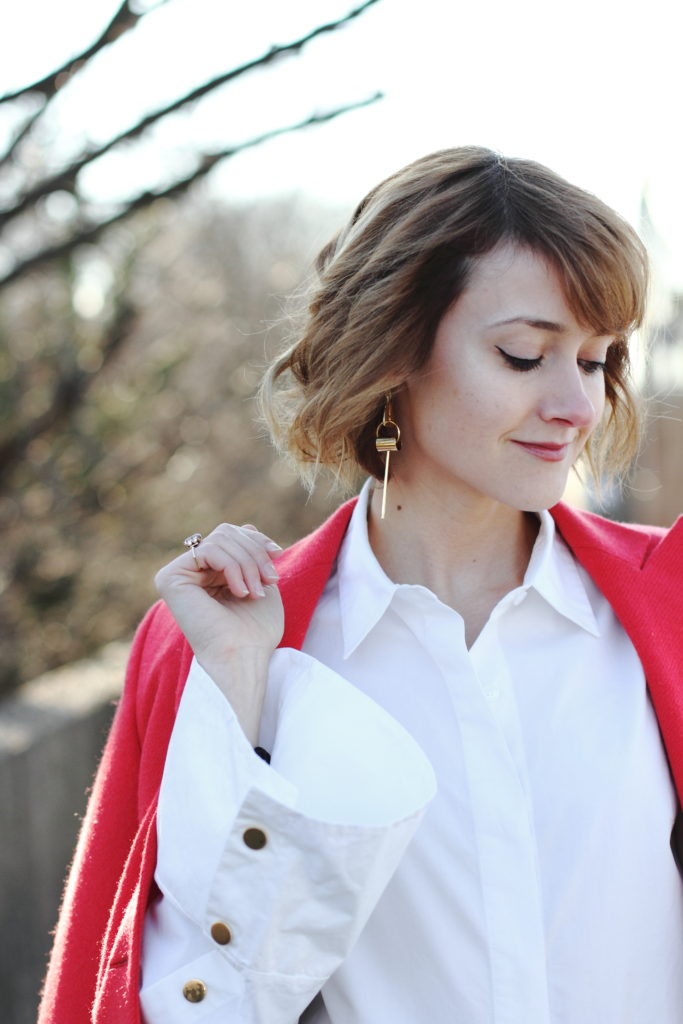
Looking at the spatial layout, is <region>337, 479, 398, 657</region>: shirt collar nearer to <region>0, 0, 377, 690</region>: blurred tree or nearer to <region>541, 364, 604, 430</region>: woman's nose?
<region>541, 364, 604, 430</region>: woman's nose

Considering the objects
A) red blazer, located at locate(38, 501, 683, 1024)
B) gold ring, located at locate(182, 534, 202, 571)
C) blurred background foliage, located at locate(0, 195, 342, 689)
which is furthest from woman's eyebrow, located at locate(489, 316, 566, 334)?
blurred background foliage, located at locate(0, 195, 342, 689)

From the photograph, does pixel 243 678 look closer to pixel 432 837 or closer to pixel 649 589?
pixel 432 837

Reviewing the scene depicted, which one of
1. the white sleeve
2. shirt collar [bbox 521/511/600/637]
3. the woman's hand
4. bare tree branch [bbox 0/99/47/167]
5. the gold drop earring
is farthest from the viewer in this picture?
bare tree branch [bbox 0/99/47/167]

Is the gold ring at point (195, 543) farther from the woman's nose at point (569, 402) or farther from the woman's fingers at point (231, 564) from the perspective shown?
the woman's nose at point (569, 402)

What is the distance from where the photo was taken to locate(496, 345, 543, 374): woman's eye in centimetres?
166

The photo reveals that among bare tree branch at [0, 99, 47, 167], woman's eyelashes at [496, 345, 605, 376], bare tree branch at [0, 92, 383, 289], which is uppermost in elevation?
bare tree branch at [0, 99, 47, 167]

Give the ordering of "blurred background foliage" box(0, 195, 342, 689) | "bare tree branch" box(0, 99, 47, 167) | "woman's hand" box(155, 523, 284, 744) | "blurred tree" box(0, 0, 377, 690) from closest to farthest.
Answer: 1. "woman's hand" box(155, 523, 284, 744)
2. "bare tree branch" box(0, 99, 47, 167)
3. "blurred tree" box(0, 0, 377, 690)
4. "blurred background foliage" box(0, 195, 342, 689)

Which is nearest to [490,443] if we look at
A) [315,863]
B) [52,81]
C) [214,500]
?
[315,863]

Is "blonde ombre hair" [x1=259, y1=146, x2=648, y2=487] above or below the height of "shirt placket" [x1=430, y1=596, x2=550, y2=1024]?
above

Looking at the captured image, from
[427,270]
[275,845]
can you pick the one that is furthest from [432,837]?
[427,270]

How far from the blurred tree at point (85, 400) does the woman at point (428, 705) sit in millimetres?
533

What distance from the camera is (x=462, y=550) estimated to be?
1830 mm

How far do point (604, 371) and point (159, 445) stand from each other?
4.38m

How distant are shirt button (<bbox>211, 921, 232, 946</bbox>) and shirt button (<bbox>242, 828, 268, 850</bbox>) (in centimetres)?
11
